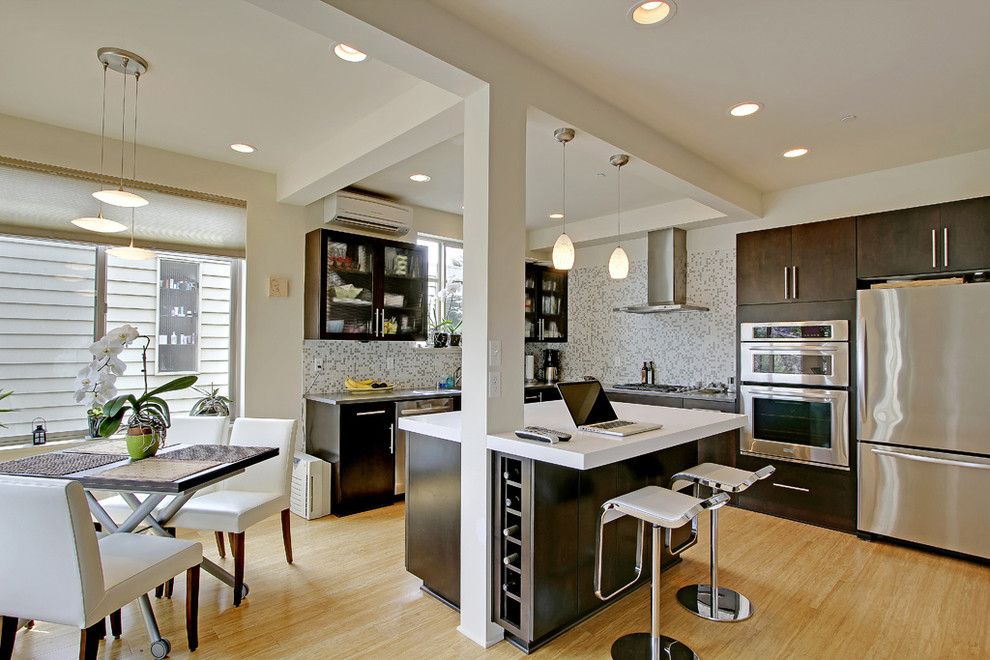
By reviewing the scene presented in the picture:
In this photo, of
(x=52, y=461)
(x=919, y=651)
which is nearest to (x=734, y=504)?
(x=919, y=651)

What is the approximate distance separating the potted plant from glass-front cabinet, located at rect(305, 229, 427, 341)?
2.67 feet

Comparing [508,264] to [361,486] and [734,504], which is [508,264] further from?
[734,504]

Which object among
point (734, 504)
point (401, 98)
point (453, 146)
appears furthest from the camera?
point (734, 504)

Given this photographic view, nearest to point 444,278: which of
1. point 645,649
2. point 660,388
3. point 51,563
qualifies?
point 660,388

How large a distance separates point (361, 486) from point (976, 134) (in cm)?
476

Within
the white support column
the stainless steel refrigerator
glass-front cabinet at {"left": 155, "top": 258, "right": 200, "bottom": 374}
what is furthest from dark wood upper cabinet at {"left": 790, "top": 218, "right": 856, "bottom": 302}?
glass-front cabinet at {"left": 155, "top": 258, "right": 200, "bottom": 374}

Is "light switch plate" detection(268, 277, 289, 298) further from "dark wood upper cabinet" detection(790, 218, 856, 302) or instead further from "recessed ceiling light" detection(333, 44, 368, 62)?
"dark wood upper cabinet" detection(790, 218, 856, 302)

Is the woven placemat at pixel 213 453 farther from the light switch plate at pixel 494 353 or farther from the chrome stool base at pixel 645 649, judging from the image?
the chrome stool base at pixel 645 649

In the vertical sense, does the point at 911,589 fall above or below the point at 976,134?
below

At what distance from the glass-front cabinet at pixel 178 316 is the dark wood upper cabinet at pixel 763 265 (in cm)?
437

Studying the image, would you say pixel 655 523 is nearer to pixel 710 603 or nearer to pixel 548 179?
pixel 710 603

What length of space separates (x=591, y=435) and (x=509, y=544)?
0.60 m

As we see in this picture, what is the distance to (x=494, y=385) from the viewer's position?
88.7 inches

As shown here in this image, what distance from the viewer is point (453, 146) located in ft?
11.6
